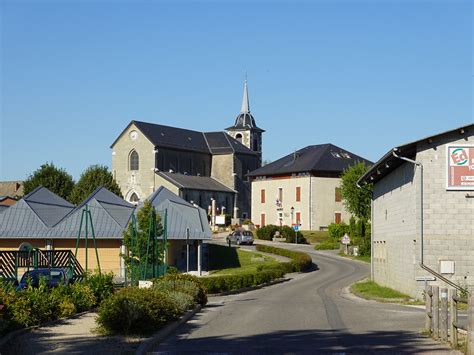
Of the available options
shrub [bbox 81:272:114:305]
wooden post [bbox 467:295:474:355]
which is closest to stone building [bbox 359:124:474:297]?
shrub [bbox 81:272:114:305]

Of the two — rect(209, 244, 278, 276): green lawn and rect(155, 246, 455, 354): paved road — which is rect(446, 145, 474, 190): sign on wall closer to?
rect(155, 246, 455, 354): paved road

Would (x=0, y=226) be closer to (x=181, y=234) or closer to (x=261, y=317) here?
(x=181, y=234)

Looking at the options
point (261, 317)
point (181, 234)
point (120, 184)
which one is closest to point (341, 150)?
point (120, 184)

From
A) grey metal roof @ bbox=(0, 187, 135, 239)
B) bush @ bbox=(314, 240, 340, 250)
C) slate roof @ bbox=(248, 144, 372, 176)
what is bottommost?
bush @ bbox=(314, 240, 340, 250)

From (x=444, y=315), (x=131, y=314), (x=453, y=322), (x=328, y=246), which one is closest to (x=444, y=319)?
(x=444, y=315)

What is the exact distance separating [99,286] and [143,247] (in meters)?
16.1

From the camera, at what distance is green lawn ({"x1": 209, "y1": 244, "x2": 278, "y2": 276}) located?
204ft

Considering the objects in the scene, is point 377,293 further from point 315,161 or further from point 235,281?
point 315,161

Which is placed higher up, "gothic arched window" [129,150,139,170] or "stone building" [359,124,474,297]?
"gothic arched window" [129,150,139,170]

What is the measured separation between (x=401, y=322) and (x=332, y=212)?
257ft

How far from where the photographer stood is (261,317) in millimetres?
24281

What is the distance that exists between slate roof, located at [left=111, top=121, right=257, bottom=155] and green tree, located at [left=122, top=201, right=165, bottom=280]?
226 feet

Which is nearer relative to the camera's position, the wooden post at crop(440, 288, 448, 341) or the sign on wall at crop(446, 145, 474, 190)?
the wooden post at crop(440, 288, 448, 341)

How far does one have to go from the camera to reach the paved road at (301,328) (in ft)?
53.9
